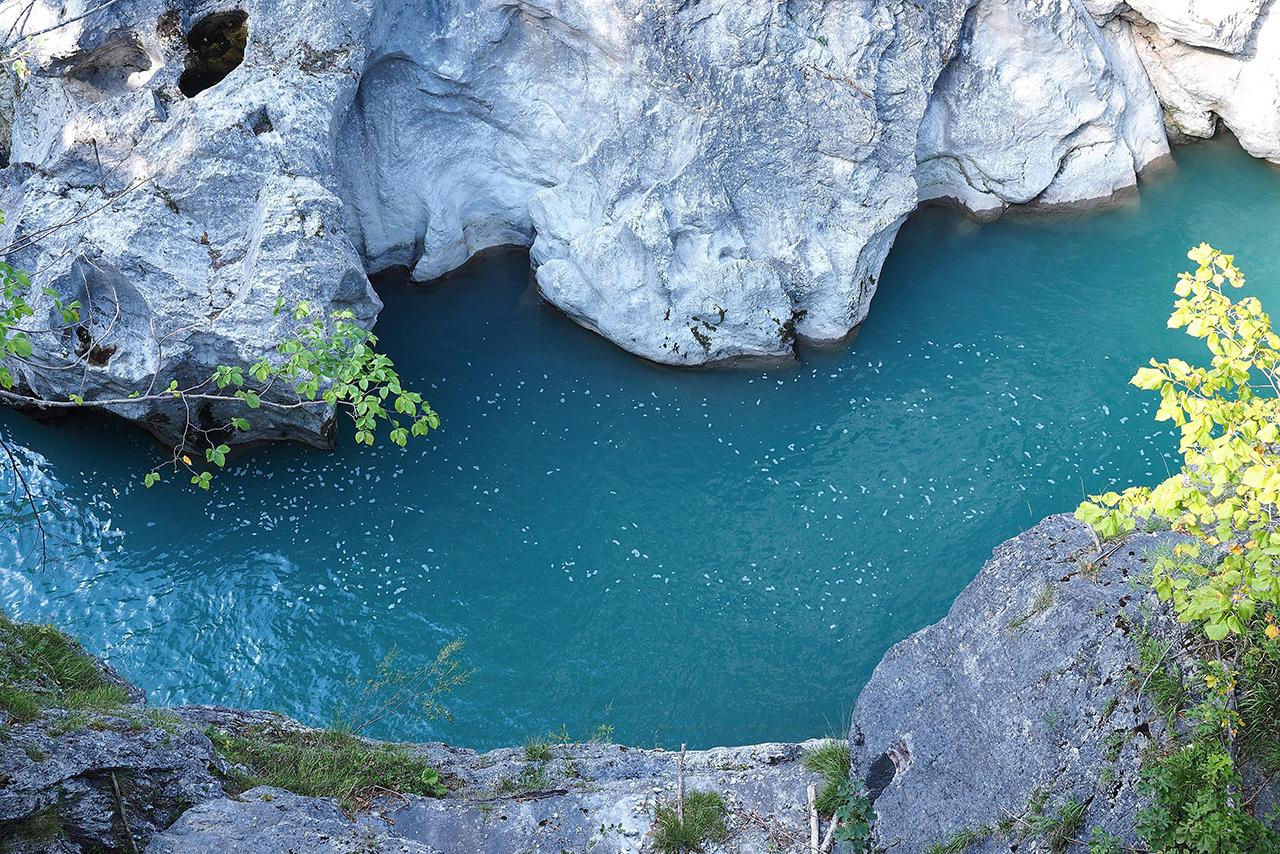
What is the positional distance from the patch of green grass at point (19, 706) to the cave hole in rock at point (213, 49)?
33.3 feet

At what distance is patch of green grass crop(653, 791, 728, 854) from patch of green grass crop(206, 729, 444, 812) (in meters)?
2.01

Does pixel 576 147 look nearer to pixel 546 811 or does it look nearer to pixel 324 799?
pixel 546 811

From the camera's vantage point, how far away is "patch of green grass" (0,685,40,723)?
23.4ft

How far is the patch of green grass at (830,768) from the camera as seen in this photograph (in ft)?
29.2

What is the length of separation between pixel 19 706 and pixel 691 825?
5165mm

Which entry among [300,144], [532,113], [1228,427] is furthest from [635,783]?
[532,113]

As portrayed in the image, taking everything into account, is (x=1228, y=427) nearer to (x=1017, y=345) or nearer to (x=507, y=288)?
(x=1017, y=345)

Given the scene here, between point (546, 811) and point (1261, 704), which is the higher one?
point (1261, 704)

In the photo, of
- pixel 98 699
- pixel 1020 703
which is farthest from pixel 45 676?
pixel 1020 703

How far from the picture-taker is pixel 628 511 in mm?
14625

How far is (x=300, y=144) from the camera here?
1453 cm

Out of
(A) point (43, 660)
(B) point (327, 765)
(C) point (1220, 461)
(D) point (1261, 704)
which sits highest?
(C) point (1220, 461)

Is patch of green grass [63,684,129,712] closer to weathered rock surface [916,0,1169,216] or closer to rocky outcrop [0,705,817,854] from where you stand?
rocky outcrop [0,705,817,854]

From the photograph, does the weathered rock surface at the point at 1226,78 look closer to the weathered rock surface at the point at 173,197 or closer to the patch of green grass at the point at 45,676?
the weathered rock surface at the point at 173,197
